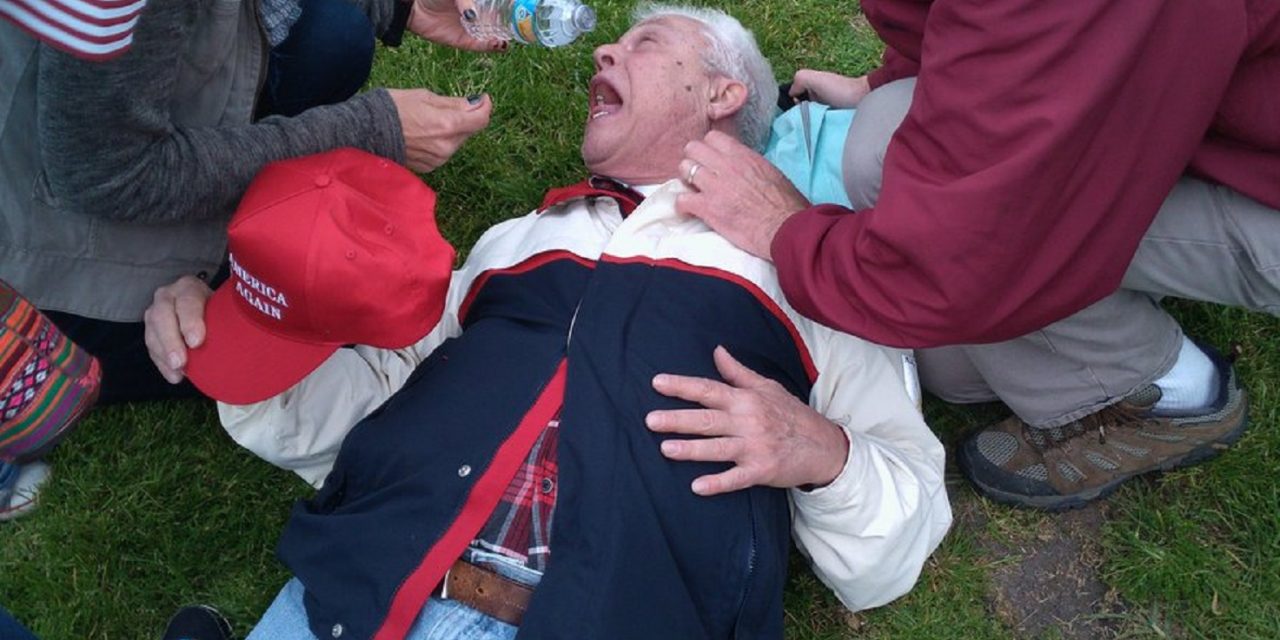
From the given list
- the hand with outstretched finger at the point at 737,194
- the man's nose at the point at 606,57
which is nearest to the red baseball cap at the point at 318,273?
the hand with outstretched finger at the point at 737,194

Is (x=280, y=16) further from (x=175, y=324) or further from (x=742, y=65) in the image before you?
(x=742, y=65)

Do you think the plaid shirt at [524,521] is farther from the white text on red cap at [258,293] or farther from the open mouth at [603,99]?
the open mouth at [603,99]

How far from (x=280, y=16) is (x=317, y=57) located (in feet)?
0.79

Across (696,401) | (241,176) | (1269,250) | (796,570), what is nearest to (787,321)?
(696,401)

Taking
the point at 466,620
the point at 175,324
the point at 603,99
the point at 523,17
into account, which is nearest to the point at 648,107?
the point at 603,99

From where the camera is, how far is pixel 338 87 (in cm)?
359

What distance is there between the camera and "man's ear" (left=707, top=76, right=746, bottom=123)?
3.36 m

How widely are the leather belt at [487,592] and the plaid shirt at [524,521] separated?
0.06m

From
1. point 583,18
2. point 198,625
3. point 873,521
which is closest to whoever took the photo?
Result: point 873,521

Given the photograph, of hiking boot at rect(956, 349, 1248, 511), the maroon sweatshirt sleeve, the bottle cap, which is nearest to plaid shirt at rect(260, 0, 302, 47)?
the bottle cap

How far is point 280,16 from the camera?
3.17m

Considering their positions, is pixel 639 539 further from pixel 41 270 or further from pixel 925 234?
pixel 41 270

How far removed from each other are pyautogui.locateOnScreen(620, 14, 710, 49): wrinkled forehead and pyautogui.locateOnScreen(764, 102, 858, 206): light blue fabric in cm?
41

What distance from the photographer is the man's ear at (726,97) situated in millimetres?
3359
